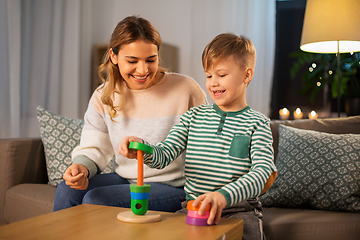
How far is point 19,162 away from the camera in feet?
6.49

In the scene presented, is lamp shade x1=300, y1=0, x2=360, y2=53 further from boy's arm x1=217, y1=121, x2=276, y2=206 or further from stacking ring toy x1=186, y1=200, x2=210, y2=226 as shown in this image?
stacking ring toy x1=186, y1=200, x2=210, y2=226

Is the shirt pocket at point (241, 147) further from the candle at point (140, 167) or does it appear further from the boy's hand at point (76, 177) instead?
the boy's hand at point (76, 177)

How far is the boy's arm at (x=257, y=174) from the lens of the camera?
84 cm

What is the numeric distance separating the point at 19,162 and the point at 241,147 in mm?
1409

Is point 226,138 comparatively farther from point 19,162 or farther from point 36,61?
point 36,61

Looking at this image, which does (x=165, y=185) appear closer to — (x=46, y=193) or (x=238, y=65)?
(x=238, y=65)

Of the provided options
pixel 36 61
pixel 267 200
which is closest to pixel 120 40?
pixel 267 200

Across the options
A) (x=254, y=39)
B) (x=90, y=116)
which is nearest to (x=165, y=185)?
(x=90, y=116)

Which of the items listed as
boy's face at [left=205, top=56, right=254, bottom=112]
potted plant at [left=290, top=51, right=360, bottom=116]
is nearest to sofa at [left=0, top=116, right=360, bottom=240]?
boy's face at [left=205, top=56, right=254, bottom=112]

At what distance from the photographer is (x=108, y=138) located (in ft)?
4.90

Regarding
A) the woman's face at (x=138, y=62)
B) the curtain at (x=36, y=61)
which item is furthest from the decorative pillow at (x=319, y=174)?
the curtain at (x=36, y=61)

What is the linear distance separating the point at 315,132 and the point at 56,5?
279cm

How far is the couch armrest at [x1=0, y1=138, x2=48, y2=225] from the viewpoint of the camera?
1.94 meters

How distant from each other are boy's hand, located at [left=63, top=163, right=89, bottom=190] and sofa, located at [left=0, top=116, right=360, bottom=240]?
25.1 inches
